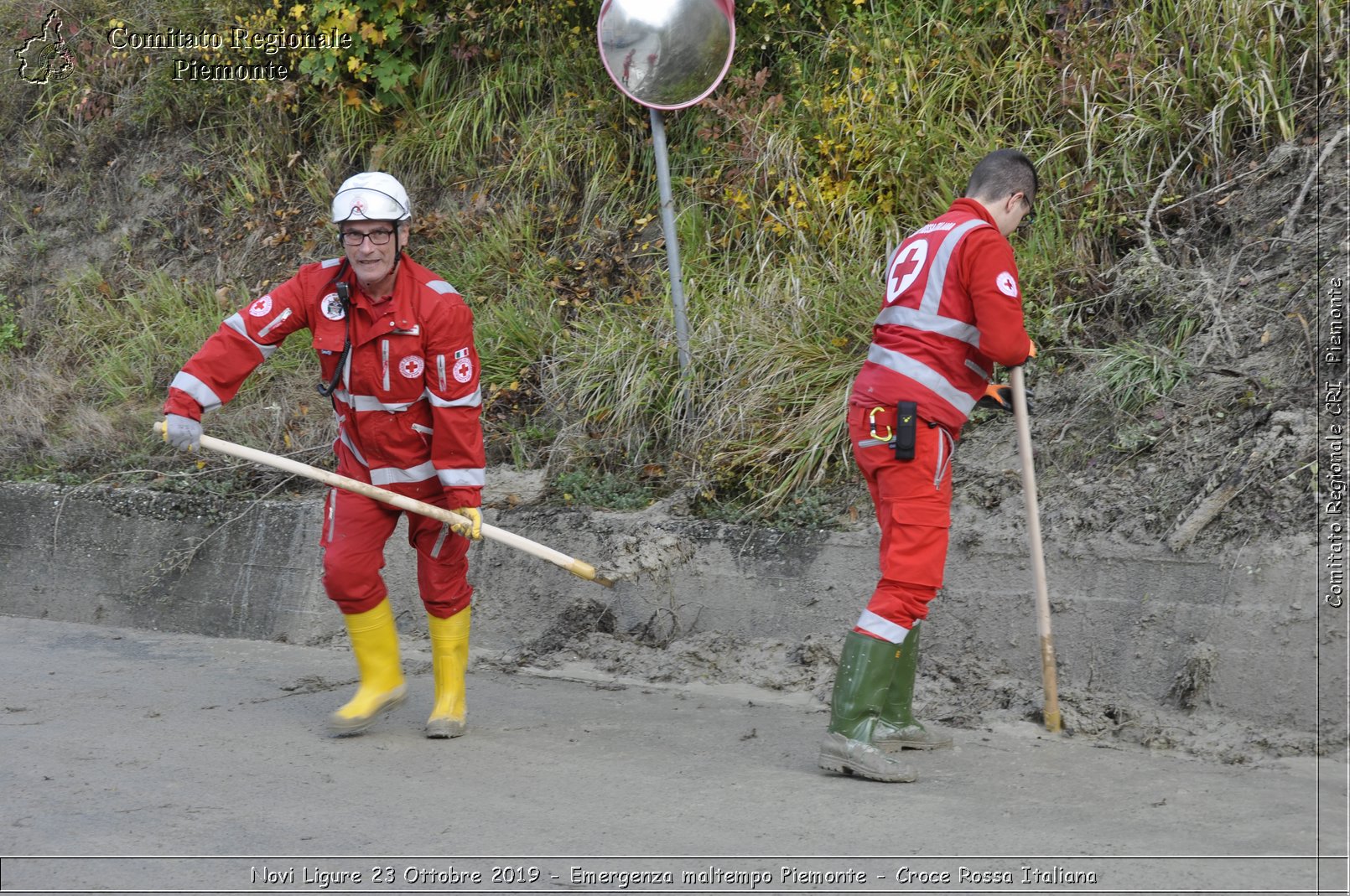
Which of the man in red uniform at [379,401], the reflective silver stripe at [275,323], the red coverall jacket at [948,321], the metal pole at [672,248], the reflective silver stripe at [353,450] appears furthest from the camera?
the metal pole at [672,248]

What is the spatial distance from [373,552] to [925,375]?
2.07 meters

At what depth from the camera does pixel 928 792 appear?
3.97 m

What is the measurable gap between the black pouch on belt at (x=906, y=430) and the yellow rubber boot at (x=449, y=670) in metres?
1.82

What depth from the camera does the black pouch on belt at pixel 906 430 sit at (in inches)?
161

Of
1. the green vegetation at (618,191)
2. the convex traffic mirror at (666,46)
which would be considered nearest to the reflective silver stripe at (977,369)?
the green vegetation at (618,191)

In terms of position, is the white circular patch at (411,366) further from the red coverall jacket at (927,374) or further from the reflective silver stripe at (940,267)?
the reflective silver stripe at (940,267)

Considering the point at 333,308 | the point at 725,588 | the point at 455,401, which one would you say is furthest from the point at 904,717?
the point at 333,308

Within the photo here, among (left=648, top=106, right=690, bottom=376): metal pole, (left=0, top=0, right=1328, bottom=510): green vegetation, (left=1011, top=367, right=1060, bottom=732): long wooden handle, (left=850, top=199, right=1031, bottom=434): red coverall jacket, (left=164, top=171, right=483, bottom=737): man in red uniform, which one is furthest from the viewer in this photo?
(left=648, top=106, right=690, bottom=376): metal pole

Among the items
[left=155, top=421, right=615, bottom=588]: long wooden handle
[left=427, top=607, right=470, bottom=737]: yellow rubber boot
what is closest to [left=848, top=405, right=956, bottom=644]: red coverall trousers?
[left=155, top=421, right=615, bottom=588]: long wooden handle

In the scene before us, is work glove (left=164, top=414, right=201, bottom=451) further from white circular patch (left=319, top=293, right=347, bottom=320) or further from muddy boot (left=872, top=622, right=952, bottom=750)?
muddy boot (left=872, top=622, right=952, bottom=750)

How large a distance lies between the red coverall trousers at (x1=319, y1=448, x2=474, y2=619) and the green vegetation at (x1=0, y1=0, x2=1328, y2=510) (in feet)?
4.64

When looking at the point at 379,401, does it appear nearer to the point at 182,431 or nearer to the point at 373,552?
the point at 373,552

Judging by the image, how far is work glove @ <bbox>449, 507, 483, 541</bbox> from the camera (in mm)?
4520

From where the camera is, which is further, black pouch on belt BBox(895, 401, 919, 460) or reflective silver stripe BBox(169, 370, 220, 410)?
reflective silver stripe BBox(169, 370, 220, 410)
